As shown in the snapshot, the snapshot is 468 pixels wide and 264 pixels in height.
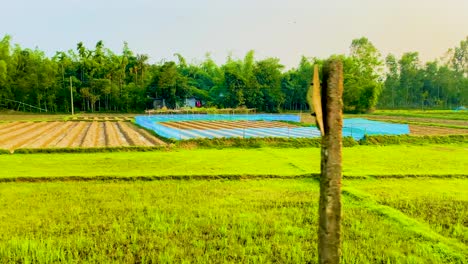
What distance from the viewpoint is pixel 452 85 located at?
62.6 m

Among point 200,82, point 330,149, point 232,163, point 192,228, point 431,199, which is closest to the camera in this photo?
point 330,149

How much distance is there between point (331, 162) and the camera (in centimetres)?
290

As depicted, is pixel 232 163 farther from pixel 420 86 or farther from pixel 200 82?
pixel 420 86

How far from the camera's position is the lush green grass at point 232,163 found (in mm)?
9828

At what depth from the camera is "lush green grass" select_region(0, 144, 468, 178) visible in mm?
9828

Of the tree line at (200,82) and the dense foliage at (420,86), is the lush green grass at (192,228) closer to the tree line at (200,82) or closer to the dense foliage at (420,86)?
the tree line at (200,82)

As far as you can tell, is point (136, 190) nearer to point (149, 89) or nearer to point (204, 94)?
point (149, 89)

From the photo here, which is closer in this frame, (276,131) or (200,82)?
(276,131)

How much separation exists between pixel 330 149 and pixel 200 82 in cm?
5783

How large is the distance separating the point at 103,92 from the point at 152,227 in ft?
148

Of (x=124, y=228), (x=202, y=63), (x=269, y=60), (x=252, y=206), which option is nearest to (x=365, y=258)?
(x=252, y=206)

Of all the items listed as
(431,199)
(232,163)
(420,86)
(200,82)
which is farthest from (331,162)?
(420,86)

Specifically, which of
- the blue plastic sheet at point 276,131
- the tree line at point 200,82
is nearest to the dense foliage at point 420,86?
the tree line at point 200,82

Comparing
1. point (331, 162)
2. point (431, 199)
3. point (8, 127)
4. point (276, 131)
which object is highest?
point (331, 162)
